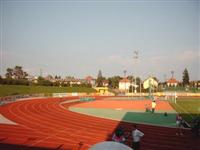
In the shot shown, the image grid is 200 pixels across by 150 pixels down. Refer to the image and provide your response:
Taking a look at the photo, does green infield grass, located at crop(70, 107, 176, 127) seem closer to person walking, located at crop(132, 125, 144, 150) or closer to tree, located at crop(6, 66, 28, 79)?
person walking, located at crop(132, 125, 144, 150)

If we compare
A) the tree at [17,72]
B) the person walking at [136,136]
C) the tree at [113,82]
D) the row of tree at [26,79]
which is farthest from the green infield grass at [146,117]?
the tree at [113,82]

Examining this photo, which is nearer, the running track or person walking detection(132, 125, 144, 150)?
person walking detection(132, 125, 144, 150)

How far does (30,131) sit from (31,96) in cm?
3800

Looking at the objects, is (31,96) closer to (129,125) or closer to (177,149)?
(129,125)

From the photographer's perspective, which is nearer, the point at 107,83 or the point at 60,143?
the point at 60,143

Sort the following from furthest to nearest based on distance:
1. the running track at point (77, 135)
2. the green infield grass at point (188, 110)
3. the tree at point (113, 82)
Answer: the tree at point (113, 82) → the green infield grass at point (188, 110) → the running track at point (77, 135)

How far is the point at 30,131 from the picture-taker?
21047mm

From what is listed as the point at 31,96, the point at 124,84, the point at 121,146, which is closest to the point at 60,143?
the point at 121,146

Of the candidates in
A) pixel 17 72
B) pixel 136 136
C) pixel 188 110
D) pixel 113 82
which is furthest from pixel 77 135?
pixel 113 82

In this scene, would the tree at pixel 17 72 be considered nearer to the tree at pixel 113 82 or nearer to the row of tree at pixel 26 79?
the row of tree at pixel 26 79

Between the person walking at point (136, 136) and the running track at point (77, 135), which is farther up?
the person walking at point (136, 136)

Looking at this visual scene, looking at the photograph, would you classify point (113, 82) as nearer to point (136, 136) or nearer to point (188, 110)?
point (188, 110)

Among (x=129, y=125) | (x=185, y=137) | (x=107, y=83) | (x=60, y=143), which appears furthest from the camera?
(x=107, y=83)

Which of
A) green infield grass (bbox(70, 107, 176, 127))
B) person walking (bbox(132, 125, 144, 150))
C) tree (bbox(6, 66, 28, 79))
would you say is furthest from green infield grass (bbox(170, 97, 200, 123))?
tree (bbox(6, 66, 28, 79))
